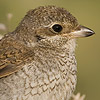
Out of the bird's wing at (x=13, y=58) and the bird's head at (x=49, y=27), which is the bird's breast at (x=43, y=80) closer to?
the bird's wing at (x=13, y=58)

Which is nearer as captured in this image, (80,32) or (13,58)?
(13,58)

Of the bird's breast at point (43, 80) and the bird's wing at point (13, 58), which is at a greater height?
the bird's wing at point (13, 58)

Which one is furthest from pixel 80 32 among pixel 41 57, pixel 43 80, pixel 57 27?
pixel 43 80

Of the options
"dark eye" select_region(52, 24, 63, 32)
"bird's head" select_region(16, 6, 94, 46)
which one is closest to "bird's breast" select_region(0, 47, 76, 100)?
"bird's head" select_region(16, 6, 94, 46)

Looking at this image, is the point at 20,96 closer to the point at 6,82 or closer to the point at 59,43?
the point at 6,82

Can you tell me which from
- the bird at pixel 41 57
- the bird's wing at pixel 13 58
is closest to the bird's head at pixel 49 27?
the bird at pixel 41 57

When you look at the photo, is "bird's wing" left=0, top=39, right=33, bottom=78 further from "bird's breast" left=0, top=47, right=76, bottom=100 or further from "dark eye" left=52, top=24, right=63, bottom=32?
"dark eye" left=52, top=24, right=63, bottom=32

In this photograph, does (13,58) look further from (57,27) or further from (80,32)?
(80,32)

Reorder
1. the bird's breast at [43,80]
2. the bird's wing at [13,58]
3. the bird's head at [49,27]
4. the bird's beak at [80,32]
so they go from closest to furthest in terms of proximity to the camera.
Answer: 1. the bird's breast at [43,80]
2. the bird's wing at [13,58]
3. the bird's head at [49,27]
4. the bird's beak at [80,32]

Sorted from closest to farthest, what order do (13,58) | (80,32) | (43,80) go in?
1. (43,80)
2. (13,58)
3. (80,32)
